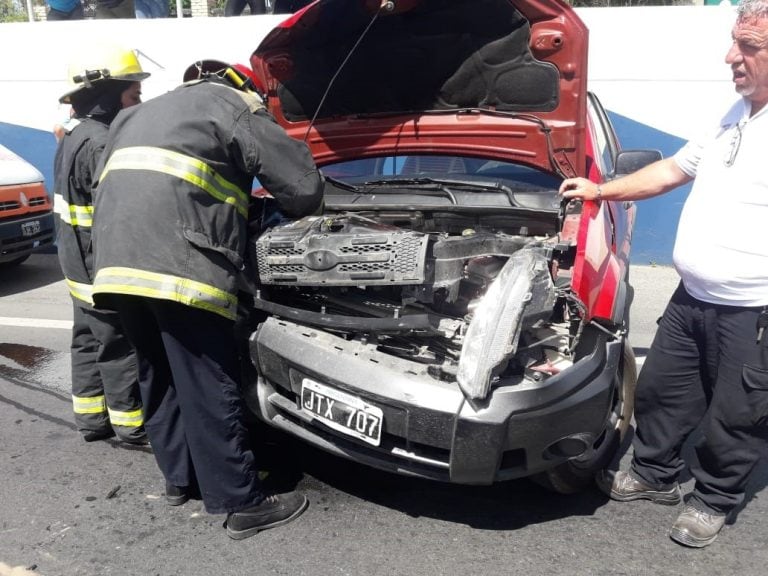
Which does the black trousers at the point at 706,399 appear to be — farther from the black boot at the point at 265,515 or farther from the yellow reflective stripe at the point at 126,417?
the yellow reflective stripe at the point at 126,417

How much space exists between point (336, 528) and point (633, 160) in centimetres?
233

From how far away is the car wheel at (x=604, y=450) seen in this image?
2.84 metres

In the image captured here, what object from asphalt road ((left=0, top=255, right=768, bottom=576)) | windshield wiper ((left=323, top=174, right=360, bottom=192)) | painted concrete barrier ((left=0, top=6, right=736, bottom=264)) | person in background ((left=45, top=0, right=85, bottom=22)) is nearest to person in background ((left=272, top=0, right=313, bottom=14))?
painted concrete barrier ((left=0, top=6, right=736, bottom=264))

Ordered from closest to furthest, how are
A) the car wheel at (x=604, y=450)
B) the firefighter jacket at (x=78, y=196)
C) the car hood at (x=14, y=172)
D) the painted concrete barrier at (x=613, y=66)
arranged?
1. the car wheel at (x=604, y=450)
2. the firefighter jacket at (x=78, y=196)
3. the painted concrete barrier at (x=613, y=66)
4. the car hood at (x=14, y=172)

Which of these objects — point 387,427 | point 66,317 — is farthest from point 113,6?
point 387,427

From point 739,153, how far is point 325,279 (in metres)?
1.52

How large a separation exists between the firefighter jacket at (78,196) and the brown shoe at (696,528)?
8.84ft

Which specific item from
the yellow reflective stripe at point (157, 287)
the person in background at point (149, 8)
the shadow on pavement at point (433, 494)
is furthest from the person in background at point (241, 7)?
the yellow reflective stripe at point (157, 287)

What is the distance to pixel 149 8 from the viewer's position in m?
9.33

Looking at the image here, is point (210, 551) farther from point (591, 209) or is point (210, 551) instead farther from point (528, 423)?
point (591, 209)

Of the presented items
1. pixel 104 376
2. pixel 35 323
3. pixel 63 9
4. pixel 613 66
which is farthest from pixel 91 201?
pixel 63 9

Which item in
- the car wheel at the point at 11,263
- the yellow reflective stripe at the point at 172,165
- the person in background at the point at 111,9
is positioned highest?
the person in background at the point at 111,9

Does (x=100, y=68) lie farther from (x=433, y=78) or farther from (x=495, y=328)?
(x=495, y=328)

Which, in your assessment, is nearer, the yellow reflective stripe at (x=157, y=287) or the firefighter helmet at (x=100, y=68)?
the yellow reflective stripe at (x=157, y=287)
